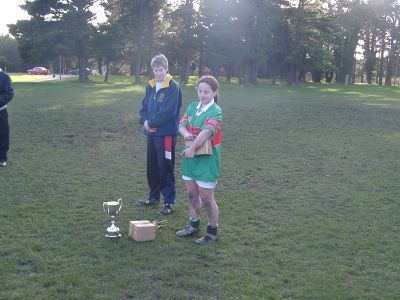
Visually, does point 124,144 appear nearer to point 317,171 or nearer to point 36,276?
point 317,171

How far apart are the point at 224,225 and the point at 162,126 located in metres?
1.48

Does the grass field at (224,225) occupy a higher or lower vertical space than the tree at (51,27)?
lower

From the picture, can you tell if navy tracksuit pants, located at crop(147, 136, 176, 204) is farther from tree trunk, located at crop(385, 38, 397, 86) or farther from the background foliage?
tree trunk, located at crop(385, 38, 397, 86)

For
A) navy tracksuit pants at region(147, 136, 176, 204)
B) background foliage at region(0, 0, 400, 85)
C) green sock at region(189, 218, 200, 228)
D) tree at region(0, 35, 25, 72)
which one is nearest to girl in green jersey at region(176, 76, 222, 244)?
green sock at region(189, 218, 200, 228)

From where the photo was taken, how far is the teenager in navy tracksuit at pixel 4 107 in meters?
8.31

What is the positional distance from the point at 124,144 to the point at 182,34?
34.8 metres

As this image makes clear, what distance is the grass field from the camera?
423 centimetres

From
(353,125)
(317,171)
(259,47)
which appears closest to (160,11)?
(259,47)

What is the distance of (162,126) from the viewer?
6.16m

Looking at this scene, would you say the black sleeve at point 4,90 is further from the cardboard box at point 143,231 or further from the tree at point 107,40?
the tree at point 107,40

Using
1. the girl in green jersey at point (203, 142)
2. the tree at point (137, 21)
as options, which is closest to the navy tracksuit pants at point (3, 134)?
the girl in green jersey at point (203, 142)

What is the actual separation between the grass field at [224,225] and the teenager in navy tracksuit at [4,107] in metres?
0.34

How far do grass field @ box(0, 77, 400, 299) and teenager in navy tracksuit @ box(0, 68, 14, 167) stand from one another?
1.11ft

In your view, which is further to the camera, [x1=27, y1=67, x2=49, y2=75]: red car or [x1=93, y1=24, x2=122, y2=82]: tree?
[x1=27, y1=67, x2=49, y2=75]: red car
